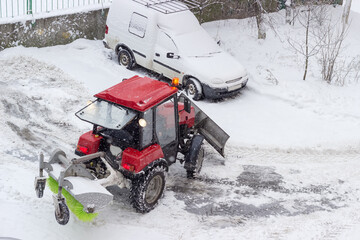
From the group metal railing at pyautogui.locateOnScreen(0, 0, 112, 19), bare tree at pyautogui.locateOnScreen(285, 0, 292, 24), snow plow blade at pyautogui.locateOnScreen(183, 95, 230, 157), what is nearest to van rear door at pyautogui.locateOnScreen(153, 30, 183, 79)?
snow plow blade at pyautogui.locateOnScreen(183, 95, 230, 157)

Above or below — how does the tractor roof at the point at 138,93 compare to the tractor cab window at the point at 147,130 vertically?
above

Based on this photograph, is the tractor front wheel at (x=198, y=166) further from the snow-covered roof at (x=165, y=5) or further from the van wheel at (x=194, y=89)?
the snow-covered roof at (x=165, y=5)

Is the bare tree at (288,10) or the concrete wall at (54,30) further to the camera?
the bare tree at (288,10)

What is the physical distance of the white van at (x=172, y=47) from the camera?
1364 cm

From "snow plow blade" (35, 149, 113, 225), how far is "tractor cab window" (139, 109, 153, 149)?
825mm

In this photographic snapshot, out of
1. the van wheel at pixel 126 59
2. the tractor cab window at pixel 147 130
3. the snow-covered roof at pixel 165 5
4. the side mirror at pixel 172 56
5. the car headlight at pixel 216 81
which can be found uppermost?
the snow-covered roof at pixel 165 5

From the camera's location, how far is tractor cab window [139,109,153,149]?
8.98 m

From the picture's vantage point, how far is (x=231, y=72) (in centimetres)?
1377

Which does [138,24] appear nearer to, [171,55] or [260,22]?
[171,55]

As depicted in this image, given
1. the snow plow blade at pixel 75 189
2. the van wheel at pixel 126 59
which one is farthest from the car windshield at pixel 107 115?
the van wheel at pixel 126 59

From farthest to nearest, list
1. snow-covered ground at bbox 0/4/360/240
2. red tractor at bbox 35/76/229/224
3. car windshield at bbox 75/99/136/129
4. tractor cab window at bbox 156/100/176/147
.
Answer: tractor cab window at bbox 156/100/176/147 → snow-covered ground at bbox 0/4/360/240 → car windshield at bbox 75/99/136/129 → red tractor at bbox 35/76/229/224

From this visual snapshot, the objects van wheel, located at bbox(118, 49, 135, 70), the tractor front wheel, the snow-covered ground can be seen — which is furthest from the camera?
van wheel, located at bbox(118, 49, 135, 70)

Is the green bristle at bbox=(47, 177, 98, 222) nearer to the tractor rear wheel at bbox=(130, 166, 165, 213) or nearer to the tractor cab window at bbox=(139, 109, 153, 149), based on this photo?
the tractor rear wheel at bbox=(130, 166, 165, 213)

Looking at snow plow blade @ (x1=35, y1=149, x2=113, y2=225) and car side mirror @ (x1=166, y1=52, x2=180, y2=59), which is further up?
car side mirror @ (x1=166, y1=52, x2=180, y2=59)
